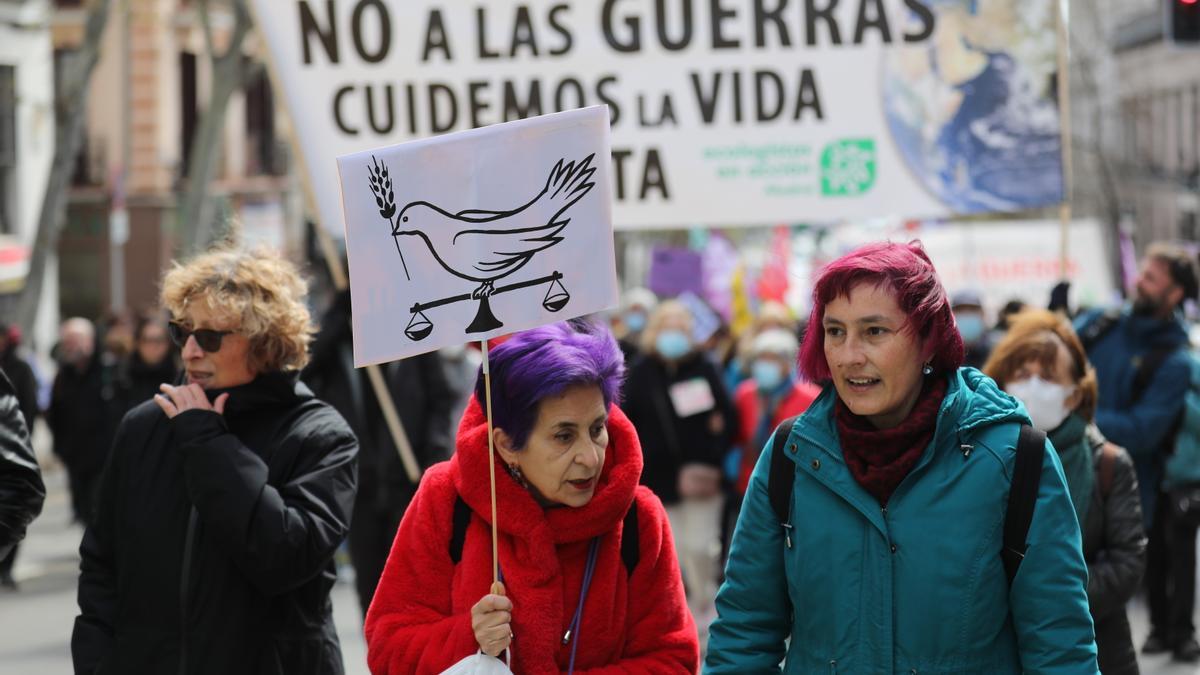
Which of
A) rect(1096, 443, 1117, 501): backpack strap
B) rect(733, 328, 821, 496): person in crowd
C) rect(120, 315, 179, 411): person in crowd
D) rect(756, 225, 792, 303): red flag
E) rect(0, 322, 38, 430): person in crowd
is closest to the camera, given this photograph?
rect(1096, 443, 1117, 501): backpack strap

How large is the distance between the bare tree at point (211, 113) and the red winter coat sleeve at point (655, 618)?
19.0 metres

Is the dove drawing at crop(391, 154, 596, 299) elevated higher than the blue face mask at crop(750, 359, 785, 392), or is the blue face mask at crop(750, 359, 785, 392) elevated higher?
the dove drawing at crop(391, 154, 596, 299)

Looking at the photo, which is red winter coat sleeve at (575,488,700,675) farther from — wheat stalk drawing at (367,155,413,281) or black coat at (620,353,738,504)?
black coat at (620,353,738,504)

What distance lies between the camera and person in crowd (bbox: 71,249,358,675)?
4.25 m

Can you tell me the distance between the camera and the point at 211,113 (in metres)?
23.9

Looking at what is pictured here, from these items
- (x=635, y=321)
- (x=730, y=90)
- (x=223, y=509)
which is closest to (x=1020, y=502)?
(x=223, y=509)

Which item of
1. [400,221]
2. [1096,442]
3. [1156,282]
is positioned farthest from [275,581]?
[1156,282]

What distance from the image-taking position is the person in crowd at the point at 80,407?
14094mm

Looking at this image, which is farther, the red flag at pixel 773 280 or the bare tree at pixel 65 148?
the red flag at pixel 773 280

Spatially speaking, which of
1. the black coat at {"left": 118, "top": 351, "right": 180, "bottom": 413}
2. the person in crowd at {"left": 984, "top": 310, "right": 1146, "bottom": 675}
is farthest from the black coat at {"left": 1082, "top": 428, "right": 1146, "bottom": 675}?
the black coat at {"left": 118, "top": 351, "right": 180, "bottom": 413}

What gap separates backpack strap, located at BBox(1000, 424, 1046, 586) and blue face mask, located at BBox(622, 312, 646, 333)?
12.6m

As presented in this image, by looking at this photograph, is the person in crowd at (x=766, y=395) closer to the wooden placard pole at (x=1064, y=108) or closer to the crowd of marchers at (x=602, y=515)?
the wooden placard pole at (x=1064, y=108)

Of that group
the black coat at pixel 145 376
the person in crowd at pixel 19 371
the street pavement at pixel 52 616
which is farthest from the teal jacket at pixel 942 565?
the person in crowd at pixel 19 371

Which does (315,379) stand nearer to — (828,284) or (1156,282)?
(1156,282)
